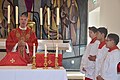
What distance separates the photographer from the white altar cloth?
11.0 ft

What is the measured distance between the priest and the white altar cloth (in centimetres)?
115

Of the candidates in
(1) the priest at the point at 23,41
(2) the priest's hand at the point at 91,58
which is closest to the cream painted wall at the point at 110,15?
(2) the priest's hand at the point at 91,58

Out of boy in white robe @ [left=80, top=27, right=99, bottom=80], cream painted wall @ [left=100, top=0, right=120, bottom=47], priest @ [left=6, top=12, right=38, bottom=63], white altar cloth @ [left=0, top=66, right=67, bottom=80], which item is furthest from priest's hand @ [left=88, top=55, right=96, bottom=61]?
cream painted wall @ [left=100, top=0, right=120, bottom=47]

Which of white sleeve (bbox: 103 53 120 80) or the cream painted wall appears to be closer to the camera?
white sleeve (bbox: 103 53 120 80)

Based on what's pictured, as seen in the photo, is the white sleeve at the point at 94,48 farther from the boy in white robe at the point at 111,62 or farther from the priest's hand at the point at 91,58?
the boy in white robe at the point at 111,62

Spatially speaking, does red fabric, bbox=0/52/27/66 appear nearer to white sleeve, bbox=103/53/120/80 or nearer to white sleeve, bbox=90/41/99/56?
white sleeve, bbox=103/53/120/80

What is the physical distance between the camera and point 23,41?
477cm

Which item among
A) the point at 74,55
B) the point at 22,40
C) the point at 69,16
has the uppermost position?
the point at 69,16

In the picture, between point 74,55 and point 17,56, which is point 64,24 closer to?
point 74,55

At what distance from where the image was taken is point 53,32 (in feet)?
27.1

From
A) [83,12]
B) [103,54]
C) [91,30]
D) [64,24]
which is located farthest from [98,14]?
[103,54]

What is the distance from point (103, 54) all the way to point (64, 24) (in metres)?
4.21

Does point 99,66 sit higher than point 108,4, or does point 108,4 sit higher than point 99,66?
point 108,4

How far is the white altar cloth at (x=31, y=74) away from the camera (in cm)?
336
